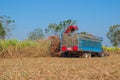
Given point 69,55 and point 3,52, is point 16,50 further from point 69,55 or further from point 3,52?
point 69,55

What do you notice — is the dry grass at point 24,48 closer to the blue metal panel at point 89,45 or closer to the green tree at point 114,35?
the blue metal panel at point 89,45

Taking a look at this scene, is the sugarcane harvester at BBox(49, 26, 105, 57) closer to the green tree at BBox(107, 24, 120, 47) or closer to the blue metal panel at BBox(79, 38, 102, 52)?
the blue metal panel at BBox(79, 38, 102, 52)

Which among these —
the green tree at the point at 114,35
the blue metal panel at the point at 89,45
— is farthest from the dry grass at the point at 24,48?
the green tree at the point at 114,35

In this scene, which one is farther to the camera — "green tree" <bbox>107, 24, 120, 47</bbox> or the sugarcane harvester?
"green tree" <bbox>107, 24, 120, 47</bbox>

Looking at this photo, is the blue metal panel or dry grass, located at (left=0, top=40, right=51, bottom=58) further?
the blue metal panel

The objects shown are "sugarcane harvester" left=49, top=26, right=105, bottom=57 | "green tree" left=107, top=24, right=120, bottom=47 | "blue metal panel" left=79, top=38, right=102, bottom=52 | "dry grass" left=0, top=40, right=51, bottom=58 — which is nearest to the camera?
"dry grass" left=0, top=40, right=51, bottom=58

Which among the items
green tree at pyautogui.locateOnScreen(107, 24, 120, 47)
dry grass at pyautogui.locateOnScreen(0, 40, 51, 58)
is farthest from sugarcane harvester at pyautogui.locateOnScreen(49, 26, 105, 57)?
green tree at pyautogui.locateOnScreen(107, 24, 120, 47)

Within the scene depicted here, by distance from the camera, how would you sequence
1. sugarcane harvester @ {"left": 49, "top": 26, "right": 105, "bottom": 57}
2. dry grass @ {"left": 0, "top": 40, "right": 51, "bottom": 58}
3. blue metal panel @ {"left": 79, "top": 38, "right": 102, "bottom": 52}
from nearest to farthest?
dry grass @ {"left": 0, "top": 40, "right": 51, "bottom": 58}, sugarcane harvester @ {"left": 49, "top": 26, "right": 105, "bottom": 57}, blue metal panel @ {"left": 79, "top": 38, "right": 102, "bottom": 52}

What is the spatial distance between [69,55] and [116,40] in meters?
40.2

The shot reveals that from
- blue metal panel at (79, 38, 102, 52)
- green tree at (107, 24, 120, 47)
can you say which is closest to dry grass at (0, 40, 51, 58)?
blue metal panel at (79, 38, 102, 52)

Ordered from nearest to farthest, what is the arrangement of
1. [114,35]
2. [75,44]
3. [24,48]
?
[75,44] → [24,48] → [114,35]

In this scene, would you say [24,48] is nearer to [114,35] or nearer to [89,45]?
[89,45]

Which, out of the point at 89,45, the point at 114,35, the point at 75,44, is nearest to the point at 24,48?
the point at 75,44

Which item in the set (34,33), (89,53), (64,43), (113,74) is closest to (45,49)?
(64,43)
